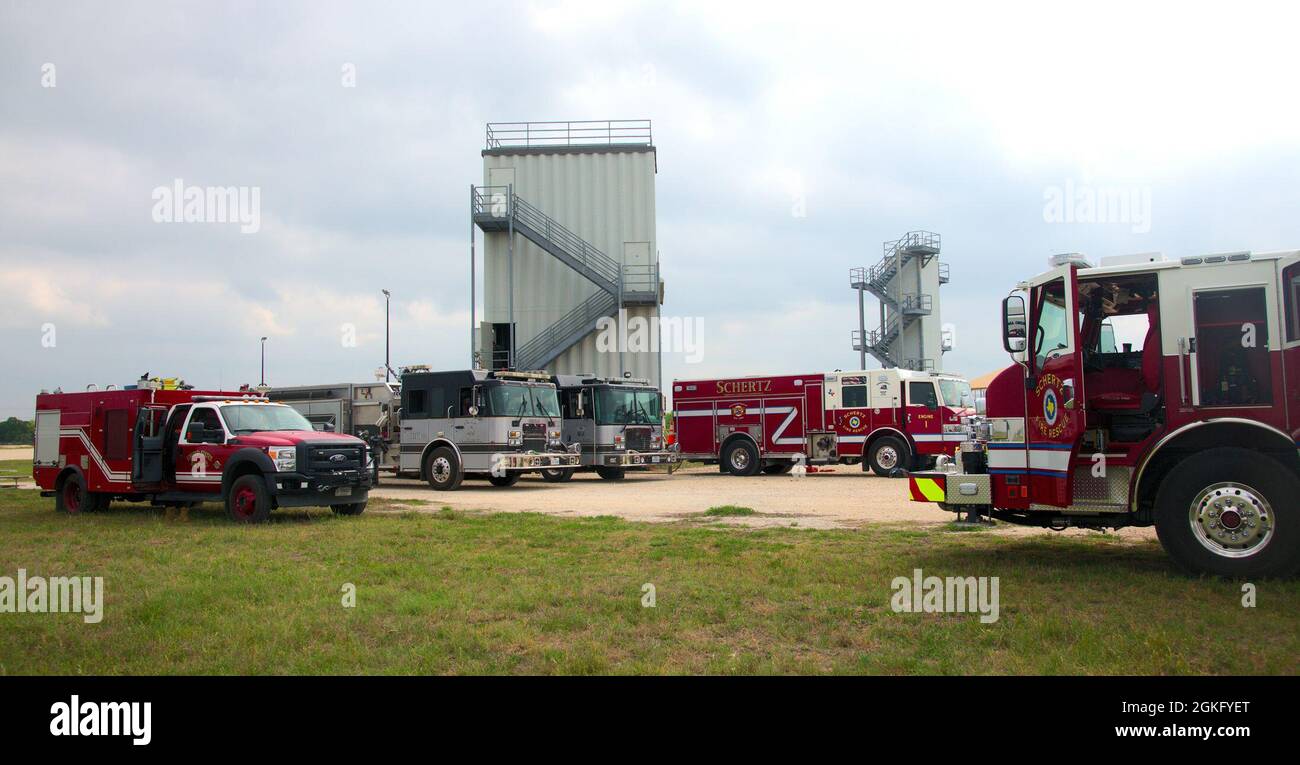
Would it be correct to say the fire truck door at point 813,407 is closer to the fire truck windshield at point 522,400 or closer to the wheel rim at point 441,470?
the fire truck windshield at point 522,400

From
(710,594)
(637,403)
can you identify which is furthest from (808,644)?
(637,403)

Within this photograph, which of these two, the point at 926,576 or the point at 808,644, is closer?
the point at 808,644

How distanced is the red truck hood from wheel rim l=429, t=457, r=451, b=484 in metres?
6.71

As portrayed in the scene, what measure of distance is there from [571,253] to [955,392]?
14051 mm

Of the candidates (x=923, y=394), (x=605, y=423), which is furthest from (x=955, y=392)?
(x=605, y=423)

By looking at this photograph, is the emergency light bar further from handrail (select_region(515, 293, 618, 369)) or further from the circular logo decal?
handrail (select_region(515, 293, 618, 369))

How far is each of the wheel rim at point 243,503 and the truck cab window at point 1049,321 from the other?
37.0 feet

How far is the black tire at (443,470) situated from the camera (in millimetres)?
20953

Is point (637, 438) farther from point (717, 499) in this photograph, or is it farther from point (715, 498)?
point (717, 499)

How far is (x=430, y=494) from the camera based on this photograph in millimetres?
20047

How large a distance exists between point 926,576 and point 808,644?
2.50 meters

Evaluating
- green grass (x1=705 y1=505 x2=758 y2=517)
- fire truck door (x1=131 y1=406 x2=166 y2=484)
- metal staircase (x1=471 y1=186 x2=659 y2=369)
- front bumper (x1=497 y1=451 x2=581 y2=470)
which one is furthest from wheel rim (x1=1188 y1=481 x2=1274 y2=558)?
metal staircase (x1=471 y1=186 x2=659 y2=369)

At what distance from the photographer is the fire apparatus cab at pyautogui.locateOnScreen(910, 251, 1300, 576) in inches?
288
